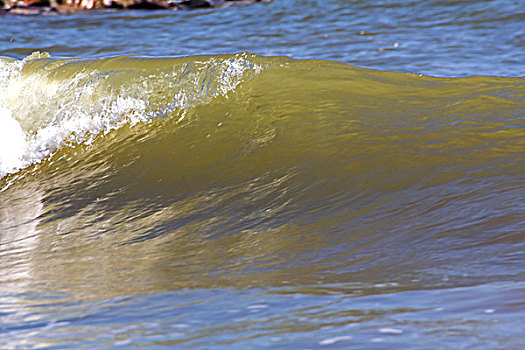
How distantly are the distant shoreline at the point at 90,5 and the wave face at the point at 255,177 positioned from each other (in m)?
5.75

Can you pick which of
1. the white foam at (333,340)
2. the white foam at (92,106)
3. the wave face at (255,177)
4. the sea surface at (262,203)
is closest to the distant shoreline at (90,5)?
the sea surface at (262,203)

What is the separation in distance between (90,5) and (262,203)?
872 cm

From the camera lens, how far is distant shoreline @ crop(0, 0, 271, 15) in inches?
415

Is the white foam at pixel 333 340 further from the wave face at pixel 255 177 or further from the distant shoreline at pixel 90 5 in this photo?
the distant shoreline at pixel 90 5

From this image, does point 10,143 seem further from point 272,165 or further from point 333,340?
point 333,340

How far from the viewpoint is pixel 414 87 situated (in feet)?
14.8

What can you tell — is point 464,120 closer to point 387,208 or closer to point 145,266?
point 387,208

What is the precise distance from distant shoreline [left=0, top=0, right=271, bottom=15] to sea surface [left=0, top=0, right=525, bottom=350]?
4786mm

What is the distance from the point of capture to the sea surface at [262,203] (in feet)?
5.84

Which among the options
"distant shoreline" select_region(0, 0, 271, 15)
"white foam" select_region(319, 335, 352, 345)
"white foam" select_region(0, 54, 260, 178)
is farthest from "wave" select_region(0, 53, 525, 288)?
"distant shoreline" select_region(0, 0, 271, 15)

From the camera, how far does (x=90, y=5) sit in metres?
11.0

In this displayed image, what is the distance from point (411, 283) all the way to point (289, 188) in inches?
48.3

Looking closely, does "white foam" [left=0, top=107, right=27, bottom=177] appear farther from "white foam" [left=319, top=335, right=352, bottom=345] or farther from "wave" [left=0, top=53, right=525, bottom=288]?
"white foam" [left=319, top=335, right=352, bottom=345]

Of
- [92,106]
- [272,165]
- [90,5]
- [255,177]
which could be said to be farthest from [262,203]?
[90,5]
